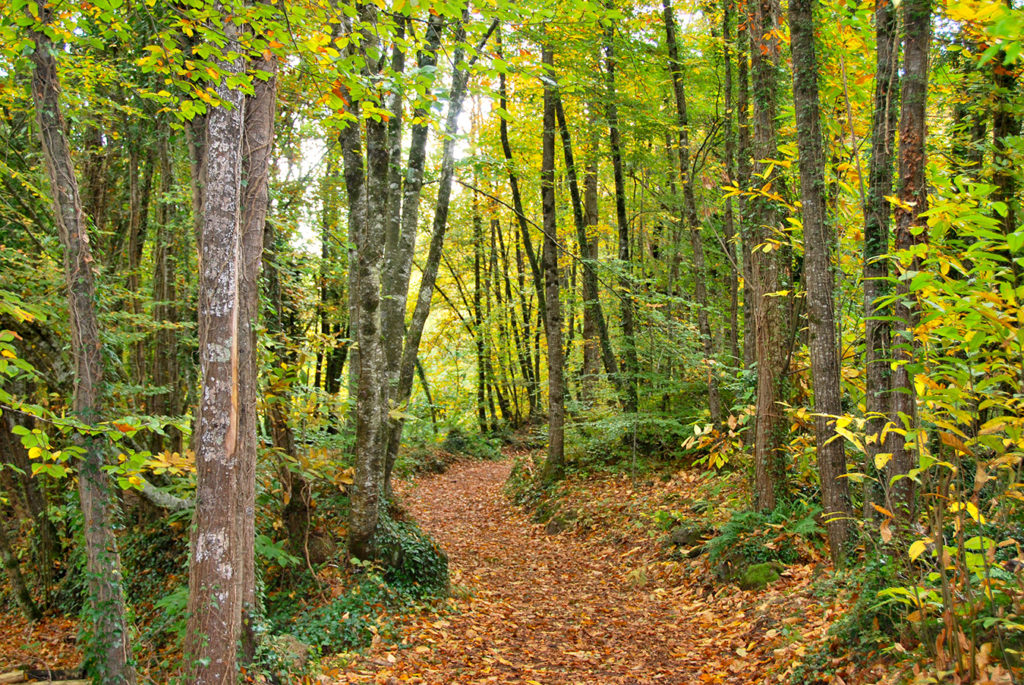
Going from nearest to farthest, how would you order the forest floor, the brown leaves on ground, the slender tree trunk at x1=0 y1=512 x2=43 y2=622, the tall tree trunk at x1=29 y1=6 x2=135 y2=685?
the tall tree trunk at x1=29 y1=6 x2=135 y2=685, the forest floor, the brown leaves on ground, the slender tree trunk at x1=0 y1=512 x2=43 y2=622

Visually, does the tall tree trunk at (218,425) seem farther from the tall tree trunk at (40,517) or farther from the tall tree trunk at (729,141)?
the tall tree trunk at (729,141)

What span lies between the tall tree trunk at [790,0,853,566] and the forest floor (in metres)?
0.92

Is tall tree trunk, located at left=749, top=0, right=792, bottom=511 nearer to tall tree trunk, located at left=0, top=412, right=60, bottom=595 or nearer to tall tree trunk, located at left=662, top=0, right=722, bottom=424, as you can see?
tall tree trunk, located at left=662, top=0, right=722, bottom=424

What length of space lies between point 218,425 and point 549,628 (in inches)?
176

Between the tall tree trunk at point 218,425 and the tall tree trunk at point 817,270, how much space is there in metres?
4.85

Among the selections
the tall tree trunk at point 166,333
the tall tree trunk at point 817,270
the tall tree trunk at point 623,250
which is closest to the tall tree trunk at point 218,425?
the tall tree trunk at point 817,270

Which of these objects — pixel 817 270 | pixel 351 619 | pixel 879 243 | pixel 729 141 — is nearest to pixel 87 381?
pixel 351 619

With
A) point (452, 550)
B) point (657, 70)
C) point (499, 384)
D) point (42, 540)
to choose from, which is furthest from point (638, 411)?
point (499, 384)

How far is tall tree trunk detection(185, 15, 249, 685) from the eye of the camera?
164 inches

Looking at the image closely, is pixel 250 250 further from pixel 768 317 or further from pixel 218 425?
pixel 768 317

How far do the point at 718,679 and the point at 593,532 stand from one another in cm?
582

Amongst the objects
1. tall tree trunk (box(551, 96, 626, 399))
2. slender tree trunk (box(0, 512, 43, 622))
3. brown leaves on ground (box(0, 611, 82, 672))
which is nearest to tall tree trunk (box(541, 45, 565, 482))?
tall tree trunk (box(551, 96, 626, 399))

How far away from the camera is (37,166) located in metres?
8.06

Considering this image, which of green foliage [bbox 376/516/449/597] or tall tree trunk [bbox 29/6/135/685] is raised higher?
tall tree trunk [bbox 29/6/135/685]
